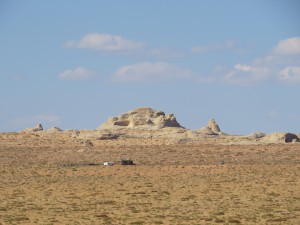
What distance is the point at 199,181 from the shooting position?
167ft

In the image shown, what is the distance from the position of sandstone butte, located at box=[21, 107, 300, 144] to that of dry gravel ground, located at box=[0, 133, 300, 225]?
13391 mm

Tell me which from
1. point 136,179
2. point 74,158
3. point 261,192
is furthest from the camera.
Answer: point 74,158

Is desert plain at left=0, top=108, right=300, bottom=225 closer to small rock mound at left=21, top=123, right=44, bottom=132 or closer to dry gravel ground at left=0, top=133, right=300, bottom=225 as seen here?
dry gravel ground at left=0, top=133, right=300, bottom=225

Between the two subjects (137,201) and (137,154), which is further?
(137,154)

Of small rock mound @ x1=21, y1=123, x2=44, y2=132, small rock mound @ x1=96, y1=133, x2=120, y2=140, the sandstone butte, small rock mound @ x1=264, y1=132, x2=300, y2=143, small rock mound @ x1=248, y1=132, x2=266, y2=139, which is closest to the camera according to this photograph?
small rock mound @ x1=264, y1=132, x2=300, y2=143

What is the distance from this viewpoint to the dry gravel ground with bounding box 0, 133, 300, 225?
112 ft

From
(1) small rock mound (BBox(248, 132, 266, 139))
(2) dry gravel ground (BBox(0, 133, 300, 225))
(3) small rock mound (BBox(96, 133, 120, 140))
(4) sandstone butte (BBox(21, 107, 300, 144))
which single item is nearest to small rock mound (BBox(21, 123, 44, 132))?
(4) sandstone butte (BBox(21, 107, 300, 144))

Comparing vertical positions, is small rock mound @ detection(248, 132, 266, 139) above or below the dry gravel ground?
above

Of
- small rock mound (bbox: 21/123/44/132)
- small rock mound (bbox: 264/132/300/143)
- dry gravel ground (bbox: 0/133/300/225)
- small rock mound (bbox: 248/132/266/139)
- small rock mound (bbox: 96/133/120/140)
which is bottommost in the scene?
dry gravel ground (bbox: 0/133/300/225)

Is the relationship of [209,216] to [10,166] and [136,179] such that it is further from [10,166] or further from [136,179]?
[10,166]

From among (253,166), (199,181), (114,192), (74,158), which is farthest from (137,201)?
(74,158)

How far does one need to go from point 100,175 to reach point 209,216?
23161mm

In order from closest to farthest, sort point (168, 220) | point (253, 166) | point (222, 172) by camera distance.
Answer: point (168, 220) → point (222, 172) → point (253, 166)

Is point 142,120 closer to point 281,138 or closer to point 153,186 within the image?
point 281,138
